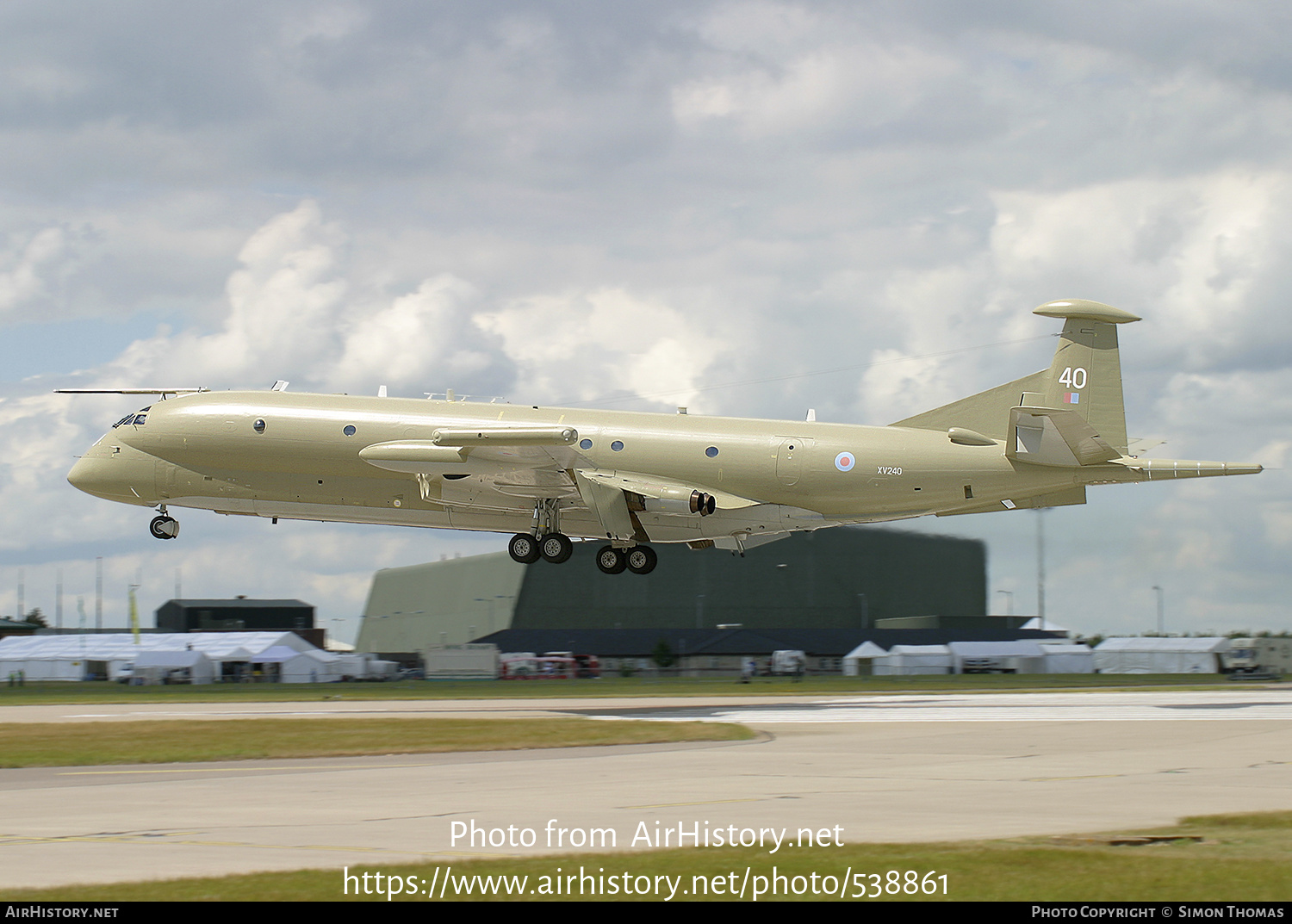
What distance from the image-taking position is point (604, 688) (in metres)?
54.7

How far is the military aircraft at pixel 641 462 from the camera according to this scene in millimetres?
34156

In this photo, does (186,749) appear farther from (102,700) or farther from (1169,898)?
(102,700)

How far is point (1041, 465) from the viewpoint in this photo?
111 feet

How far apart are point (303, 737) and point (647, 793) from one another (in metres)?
14.2

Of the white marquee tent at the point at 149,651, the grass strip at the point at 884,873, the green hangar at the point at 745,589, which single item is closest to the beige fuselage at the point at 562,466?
the grass strip at the point at 884,873

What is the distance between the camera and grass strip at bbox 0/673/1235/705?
4931 centimetres

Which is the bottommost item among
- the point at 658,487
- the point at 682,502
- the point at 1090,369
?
the point at 682,502

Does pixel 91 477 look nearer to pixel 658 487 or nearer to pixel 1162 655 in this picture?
pixel 658 487

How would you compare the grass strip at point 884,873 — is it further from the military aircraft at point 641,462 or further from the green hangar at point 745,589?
the green hangar at point 745,589

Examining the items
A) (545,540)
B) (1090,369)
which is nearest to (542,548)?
(545,540)

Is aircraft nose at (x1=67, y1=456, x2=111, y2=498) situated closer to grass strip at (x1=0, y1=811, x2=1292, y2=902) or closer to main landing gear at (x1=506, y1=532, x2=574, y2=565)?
main landing gear at (x1=506, y1=532, x2=574, y2=565)

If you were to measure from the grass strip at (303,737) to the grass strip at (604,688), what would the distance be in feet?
48.1

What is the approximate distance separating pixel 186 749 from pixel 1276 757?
2219cm

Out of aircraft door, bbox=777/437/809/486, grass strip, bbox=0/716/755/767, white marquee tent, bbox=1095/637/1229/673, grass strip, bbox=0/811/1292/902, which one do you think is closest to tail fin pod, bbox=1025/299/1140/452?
aircraft door, bbox=777/437/809/486
